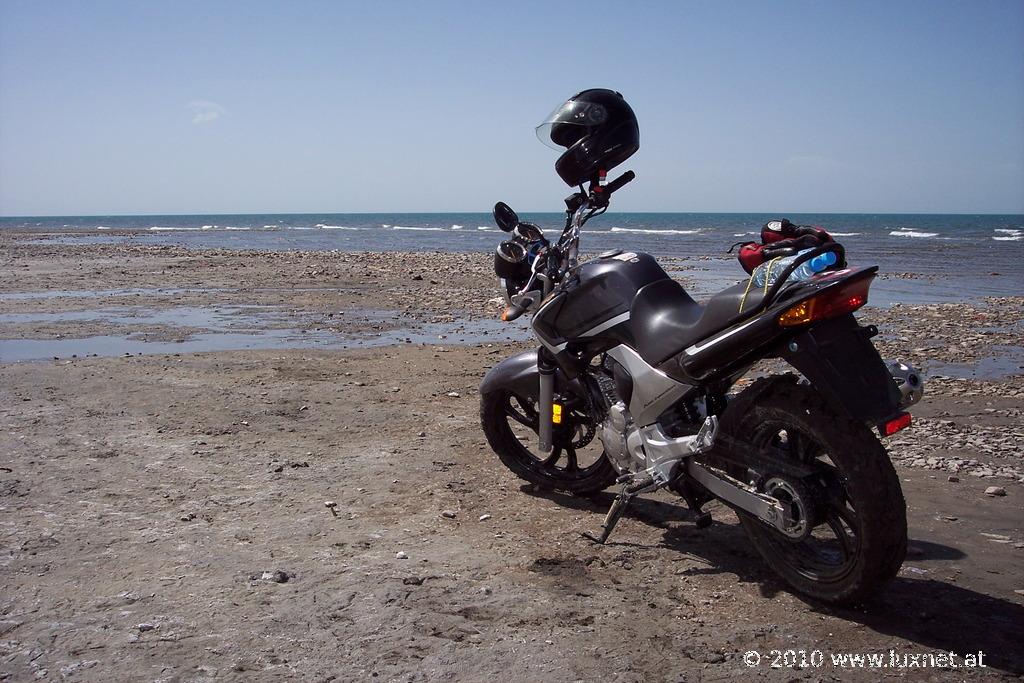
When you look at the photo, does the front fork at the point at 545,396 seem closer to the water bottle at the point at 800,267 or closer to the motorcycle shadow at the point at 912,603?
the motorcycle shadow at the point at 912,603

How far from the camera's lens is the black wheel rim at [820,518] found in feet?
11.0

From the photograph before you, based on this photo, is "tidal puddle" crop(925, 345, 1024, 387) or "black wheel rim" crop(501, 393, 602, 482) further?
"tidal puddle" crop(925, 345, 1024, 387)

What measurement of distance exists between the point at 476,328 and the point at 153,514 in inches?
295

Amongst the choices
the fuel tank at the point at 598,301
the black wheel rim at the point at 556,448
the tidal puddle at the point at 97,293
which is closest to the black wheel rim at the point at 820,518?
the fuel tank at the point at 598,301

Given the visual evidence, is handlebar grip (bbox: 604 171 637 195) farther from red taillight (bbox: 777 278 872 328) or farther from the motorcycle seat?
red taillight (bbox: 777 278 872 328)

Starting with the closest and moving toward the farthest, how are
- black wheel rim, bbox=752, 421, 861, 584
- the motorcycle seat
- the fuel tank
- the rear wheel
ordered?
black wheel rim, bbox=752, 421, 861, 584, the motorcycle seat, the fuel tank, the rear wheel

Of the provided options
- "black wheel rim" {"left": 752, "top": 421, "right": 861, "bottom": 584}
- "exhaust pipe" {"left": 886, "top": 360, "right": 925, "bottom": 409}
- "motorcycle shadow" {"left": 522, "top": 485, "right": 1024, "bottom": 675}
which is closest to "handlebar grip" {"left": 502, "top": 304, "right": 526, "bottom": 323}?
"motorcycle shadow" {"left": 522, "top": 485, "right": 1024, "bottom": 675}

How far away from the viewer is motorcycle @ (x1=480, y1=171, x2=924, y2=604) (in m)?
3.19

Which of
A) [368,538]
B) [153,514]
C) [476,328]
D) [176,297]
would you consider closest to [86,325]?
[176,297]

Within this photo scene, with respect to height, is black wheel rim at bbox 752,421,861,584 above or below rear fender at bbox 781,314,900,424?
below

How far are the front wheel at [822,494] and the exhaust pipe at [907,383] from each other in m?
0.23

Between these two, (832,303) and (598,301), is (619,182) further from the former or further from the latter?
(832,303)

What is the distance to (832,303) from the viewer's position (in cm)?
316

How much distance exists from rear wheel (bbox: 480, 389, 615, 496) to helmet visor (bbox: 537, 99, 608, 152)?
1.58m
